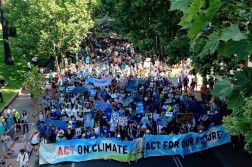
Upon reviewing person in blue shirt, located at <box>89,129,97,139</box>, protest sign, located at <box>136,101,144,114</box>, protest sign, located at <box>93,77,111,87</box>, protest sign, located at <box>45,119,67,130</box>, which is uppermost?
protest sign, located at <box>93,77,111,87</box>

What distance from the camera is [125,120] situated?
800 inches

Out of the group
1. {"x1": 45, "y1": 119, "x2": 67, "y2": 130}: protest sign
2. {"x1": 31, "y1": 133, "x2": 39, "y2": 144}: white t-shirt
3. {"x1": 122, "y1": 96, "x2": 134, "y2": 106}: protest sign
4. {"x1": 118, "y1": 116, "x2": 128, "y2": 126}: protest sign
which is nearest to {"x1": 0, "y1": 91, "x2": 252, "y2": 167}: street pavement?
{"x1": 31, "y1": 133, "x2": 39, "y2": 144}: white t-shirt

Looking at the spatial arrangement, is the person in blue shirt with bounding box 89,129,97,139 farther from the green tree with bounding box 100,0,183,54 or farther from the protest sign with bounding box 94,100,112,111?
the green tree with bounding box 100,0,183,54

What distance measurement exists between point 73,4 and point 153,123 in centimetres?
1917

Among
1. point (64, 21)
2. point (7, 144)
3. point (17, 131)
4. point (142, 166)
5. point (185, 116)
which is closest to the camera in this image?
point (142, 166)

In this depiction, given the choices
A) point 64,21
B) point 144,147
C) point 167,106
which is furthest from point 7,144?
point 64,21

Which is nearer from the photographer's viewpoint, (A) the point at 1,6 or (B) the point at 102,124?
(B) the point at 102,124

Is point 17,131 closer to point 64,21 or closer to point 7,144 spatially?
point 7,144

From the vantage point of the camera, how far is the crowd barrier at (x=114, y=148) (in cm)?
1755

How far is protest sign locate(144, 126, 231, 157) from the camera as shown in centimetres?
1814

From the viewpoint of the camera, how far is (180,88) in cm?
2872

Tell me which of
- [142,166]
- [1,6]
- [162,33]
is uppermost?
[1,6]

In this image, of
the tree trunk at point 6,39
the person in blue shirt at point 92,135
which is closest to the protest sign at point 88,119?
the person in blue shirt at point 92,135

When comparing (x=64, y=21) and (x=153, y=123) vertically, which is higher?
(x=64, y=21)
